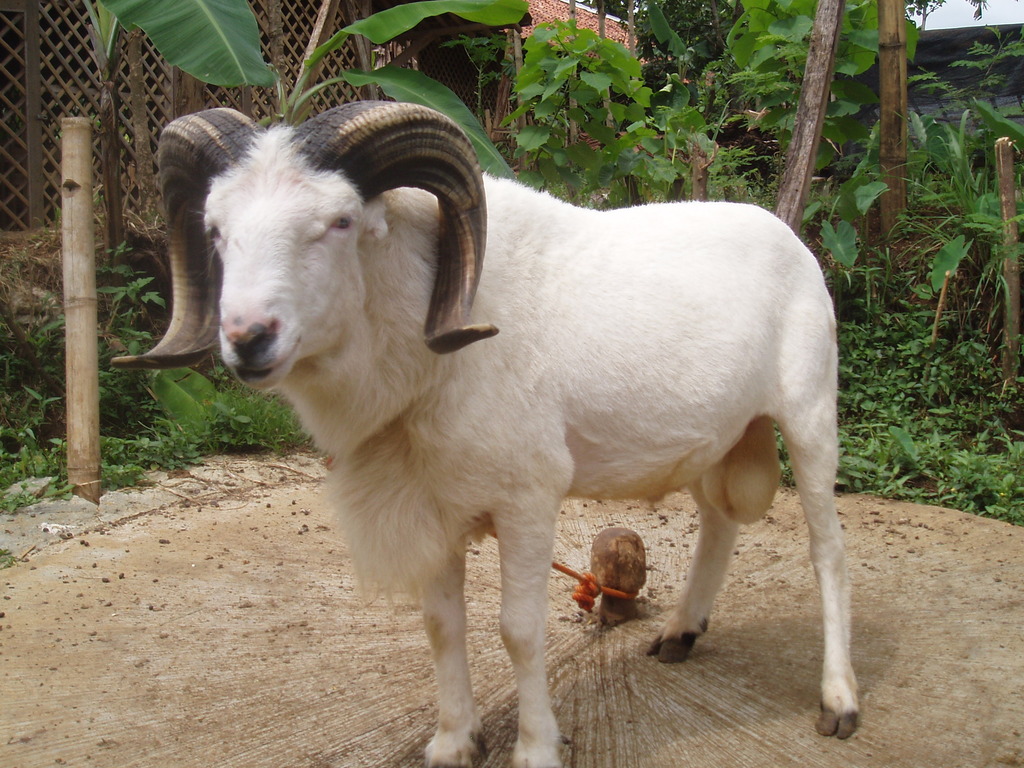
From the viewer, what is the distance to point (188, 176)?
9.01 ft

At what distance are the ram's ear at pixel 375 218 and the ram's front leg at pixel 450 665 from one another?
45.3 inches

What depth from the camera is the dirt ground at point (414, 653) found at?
10.1 ft

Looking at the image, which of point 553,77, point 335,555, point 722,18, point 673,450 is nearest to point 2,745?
point 335,555

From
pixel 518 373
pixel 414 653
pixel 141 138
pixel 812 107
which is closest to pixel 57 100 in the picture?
pixel 141 138

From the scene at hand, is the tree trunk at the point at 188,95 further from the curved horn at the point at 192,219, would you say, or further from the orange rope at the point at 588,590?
the orange rope at the point at 588,590

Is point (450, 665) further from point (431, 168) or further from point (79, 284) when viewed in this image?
point (79, 284)

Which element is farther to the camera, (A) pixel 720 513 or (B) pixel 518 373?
(A) pixel 720 513

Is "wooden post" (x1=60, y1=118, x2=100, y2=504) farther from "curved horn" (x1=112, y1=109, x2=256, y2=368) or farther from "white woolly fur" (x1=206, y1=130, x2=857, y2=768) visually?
"white woolly fur" (x1=206, y1=130, x2=857, y2=768)

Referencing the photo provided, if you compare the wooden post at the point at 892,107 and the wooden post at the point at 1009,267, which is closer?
the wooden post at the point at 1009,267

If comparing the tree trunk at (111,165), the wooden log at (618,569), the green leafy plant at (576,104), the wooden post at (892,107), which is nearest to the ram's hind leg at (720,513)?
the wooden log at (618,569)

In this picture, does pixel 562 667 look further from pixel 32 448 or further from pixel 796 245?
pixel 32 448

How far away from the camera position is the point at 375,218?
2.58 meters

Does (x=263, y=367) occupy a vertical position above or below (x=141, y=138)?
below

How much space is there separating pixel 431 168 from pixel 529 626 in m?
1.45
